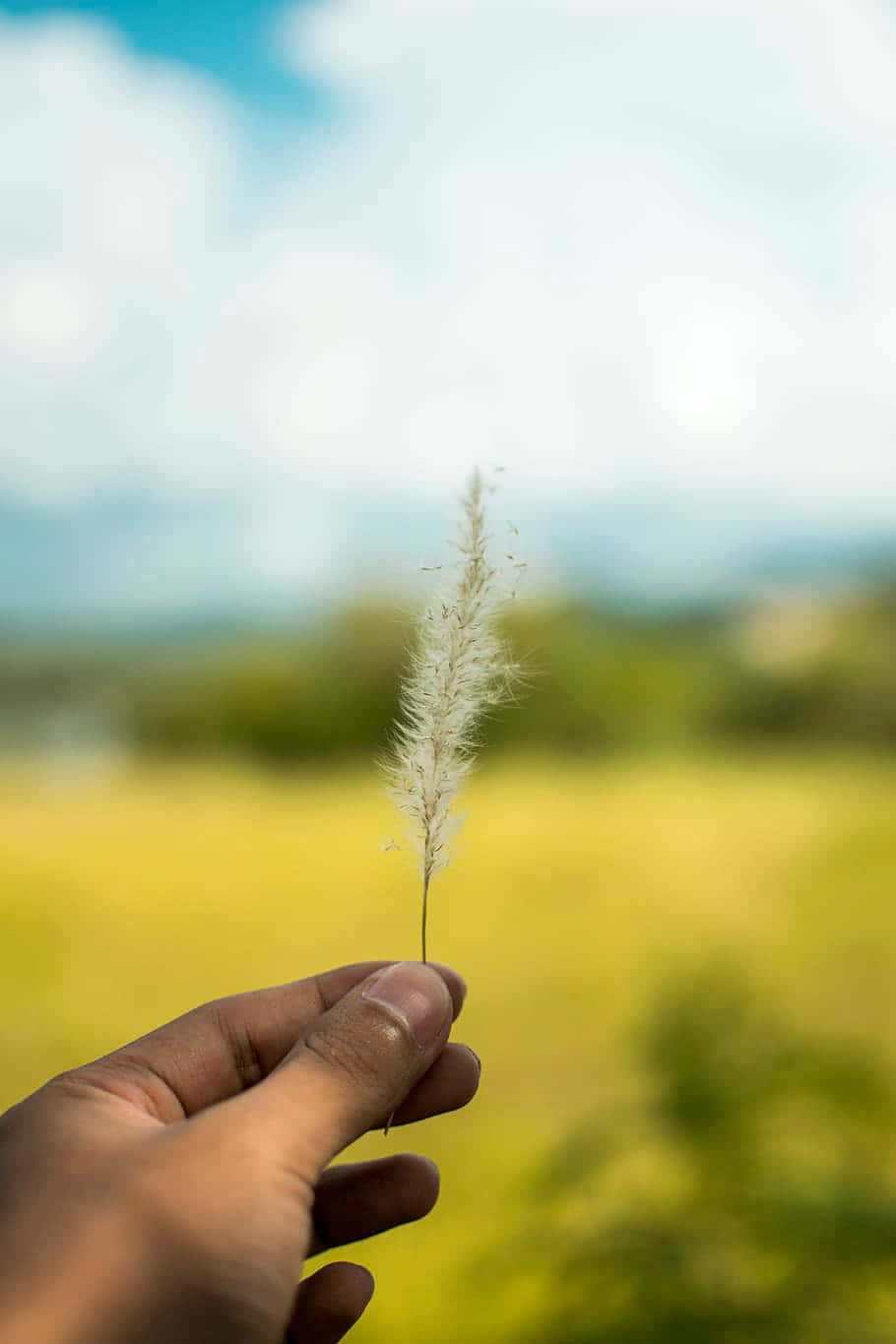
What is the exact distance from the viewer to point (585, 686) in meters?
2.59

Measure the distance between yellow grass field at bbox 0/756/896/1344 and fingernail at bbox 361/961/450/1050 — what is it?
3.92 ft

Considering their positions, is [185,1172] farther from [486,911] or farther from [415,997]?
[486,911]

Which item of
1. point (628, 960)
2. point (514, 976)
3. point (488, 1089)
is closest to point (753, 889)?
point (628, 960)

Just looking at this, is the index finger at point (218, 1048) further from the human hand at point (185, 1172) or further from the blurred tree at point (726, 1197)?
the blurred tree at point (726, 1197)

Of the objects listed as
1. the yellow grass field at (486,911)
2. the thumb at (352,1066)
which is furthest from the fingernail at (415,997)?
the yellow grass field at (486,911)

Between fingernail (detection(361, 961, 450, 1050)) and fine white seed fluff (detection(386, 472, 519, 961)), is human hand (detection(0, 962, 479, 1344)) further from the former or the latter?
fine white seed fluff (detection(386, 472, 519, 961))

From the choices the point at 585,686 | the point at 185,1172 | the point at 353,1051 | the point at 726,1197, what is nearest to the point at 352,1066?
the point at 353,1051

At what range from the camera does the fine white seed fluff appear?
2.52ft

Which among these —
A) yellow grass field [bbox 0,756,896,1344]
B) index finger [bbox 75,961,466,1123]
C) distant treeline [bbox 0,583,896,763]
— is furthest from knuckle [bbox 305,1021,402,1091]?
distant treeline [bbox 0,583,896,763]

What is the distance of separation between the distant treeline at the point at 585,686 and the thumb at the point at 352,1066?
172cm

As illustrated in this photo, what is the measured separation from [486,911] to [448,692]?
144 cm

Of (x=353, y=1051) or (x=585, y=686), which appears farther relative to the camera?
(x=585, y=686)

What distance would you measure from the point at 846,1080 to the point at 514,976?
668mm

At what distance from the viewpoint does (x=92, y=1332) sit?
0.51 meters
